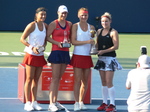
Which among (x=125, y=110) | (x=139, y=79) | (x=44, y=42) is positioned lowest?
(x=125, y=110)

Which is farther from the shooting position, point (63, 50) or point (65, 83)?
point (65, 83)

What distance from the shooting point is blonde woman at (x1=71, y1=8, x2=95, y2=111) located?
8.18m

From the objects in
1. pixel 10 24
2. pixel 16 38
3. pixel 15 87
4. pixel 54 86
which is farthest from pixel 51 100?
pixel 10 24

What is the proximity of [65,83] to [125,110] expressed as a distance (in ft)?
3.98

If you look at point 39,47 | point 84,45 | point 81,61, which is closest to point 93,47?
point 84,45

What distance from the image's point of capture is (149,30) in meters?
25.2

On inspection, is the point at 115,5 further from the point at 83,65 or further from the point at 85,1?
the point at 83,65

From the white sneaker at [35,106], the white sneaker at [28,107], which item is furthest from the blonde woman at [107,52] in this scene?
the white sneaker at [28,107]

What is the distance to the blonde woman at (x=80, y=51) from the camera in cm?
818

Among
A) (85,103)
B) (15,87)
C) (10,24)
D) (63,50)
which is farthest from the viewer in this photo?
(10,24)

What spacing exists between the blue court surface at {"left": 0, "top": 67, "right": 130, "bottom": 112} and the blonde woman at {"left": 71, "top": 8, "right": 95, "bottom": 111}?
1.47 feet

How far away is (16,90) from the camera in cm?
990

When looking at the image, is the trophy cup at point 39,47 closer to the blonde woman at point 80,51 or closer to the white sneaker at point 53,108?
the blonde woman at point 80,51

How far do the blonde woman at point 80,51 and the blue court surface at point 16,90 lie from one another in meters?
0.45
